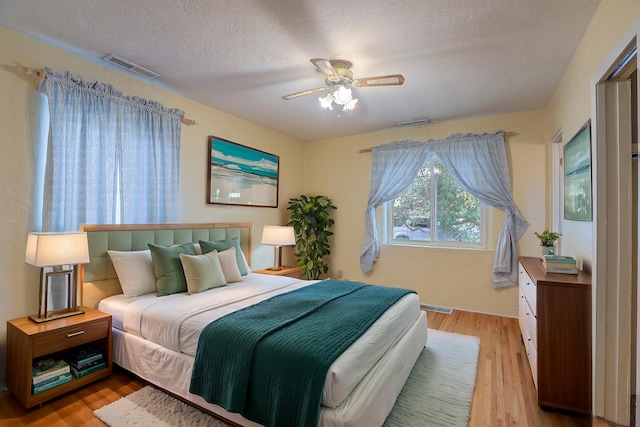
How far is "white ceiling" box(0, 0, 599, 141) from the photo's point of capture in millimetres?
1936

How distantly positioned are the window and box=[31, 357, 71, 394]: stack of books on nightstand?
4.01 m

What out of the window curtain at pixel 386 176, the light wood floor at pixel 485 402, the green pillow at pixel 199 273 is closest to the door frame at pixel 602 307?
the light wood floor at pixel 485 402

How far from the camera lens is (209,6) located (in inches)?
76.3

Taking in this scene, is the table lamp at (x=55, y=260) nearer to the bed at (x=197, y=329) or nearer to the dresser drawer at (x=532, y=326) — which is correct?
the bed at (x=197, y=329)

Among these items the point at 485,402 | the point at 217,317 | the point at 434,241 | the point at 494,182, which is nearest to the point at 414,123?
the point at 494,182

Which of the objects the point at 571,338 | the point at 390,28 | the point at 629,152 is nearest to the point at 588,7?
the point at 629,152

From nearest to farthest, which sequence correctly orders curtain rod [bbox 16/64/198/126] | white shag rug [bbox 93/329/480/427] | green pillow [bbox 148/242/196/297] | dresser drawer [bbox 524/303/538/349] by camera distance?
white shag rug [bbox 93/329/480/427] < dresser drawer [bbox 524/303/538/349] < curtain rod [bbox 16/64/198/126] < green pillow [bbox 148/242/196/297]

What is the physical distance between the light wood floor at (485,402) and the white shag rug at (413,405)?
0.26 feet

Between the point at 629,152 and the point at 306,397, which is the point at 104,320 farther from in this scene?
the point at 629,152

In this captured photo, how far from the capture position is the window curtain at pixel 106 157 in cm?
238

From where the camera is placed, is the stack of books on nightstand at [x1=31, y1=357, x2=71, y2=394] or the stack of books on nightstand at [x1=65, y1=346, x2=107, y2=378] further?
the stack of books on nightstand at [x1=65, y1=346, x2=107, y2=378]

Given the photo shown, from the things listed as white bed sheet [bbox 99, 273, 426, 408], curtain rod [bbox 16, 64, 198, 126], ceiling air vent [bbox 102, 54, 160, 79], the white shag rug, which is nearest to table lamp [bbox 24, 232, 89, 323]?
white bed sheet [bbox 99, 273, 426, 408]

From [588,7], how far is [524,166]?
222 centimetres

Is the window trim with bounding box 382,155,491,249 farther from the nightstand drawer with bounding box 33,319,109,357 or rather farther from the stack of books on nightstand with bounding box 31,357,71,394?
the stack of books on nightstand with bounding box 31,357,71,394
